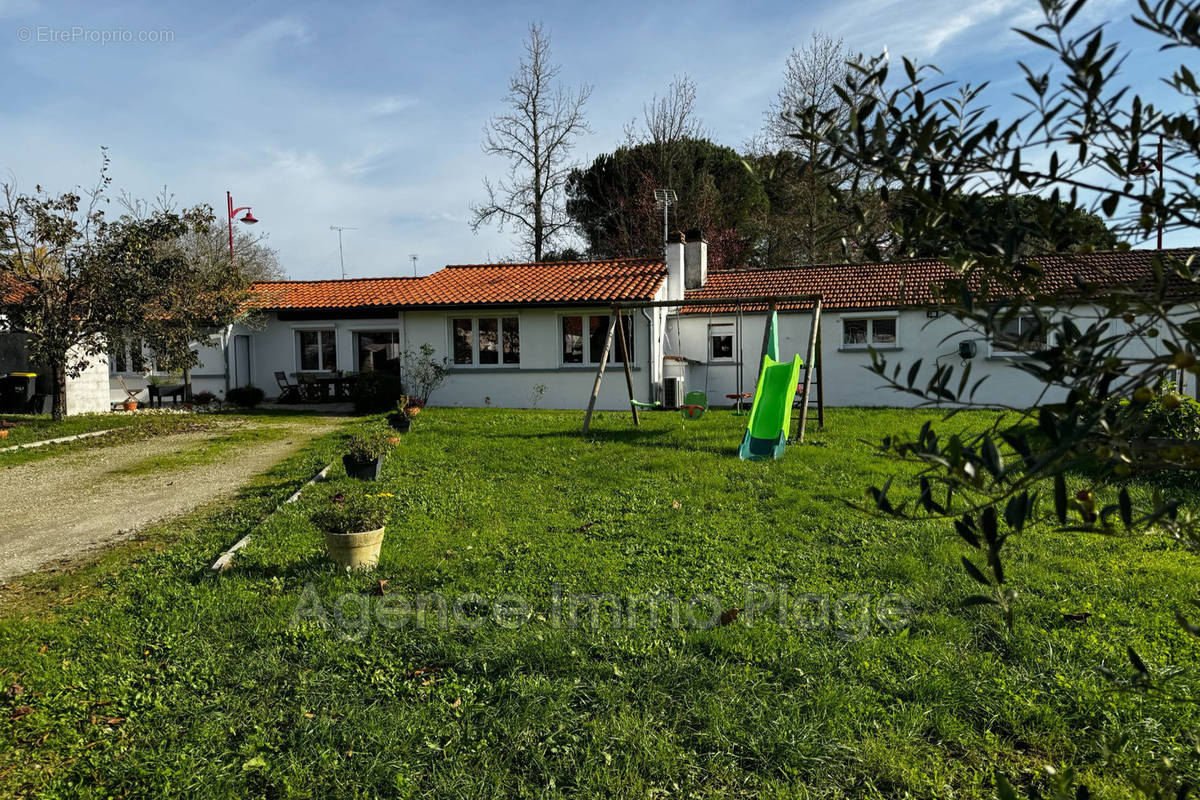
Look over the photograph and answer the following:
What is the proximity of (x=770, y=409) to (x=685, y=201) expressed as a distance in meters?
23.0

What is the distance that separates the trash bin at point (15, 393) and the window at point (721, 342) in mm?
17106

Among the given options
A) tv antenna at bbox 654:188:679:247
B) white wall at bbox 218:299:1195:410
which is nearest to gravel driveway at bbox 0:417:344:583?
white wall at bbox 218:299:1195:410

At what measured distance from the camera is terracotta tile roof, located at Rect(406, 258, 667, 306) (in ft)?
66.0

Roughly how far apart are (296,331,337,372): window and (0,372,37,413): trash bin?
23.6ft


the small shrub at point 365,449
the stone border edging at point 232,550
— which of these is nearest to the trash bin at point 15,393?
the small shrub at point 365,449

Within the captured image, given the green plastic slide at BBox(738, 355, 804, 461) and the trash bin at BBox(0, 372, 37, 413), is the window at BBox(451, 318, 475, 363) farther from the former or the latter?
the green plastic slide at BBox(738, 355, 804, 461)

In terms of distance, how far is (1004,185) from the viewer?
64.4 inches

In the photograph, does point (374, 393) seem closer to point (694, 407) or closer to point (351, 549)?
point (694, 407)

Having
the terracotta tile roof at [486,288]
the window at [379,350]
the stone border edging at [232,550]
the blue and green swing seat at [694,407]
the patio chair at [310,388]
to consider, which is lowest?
the stone border edging at [232,550]

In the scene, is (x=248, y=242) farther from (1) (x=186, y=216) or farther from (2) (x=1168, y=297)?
(2) (x=1168, y=297)

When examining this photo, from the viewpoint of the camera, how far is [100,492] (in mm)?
9594

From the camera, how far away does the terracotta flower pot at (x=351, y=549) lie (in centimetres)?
569

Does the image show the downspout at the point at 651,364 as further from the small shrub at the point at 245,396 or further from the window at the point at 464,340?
the small shrub at the point at 245,396

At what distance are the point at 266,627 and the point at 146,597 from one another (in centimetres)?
132
